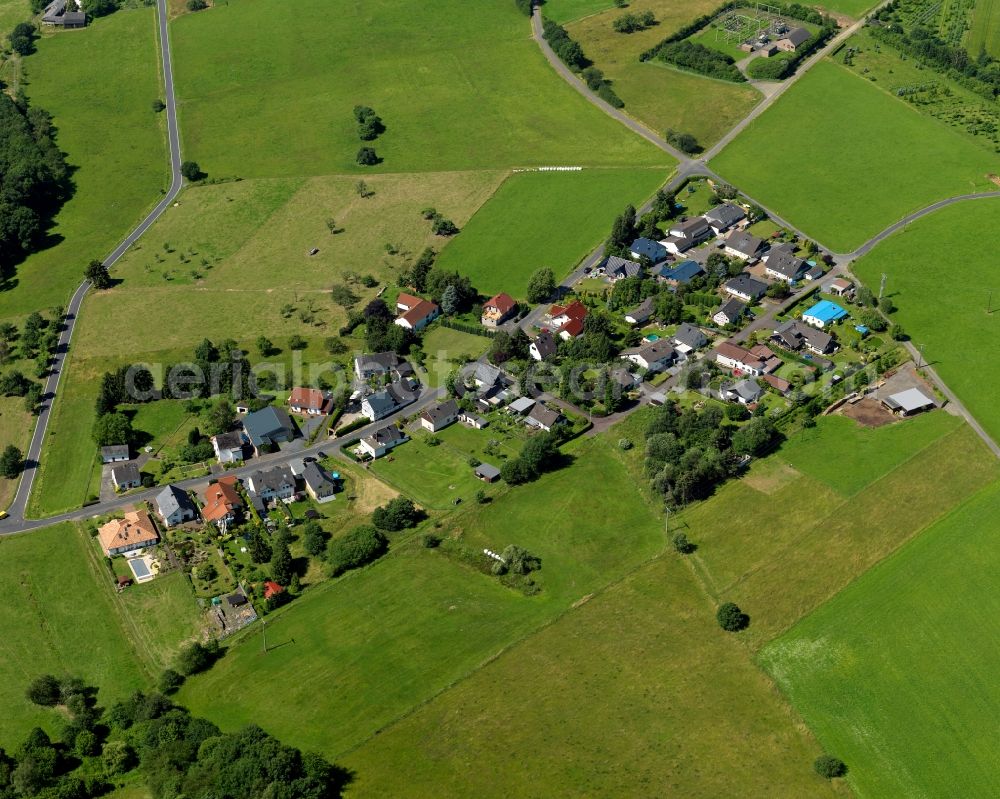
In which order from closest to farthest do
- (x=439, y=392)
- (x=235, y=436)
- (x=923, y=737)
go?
(x=923, y=737)
(x=235, y=436)
(x=439, y=392)

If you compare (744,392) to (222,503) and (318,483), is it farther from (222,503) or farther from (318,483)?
(222,503)

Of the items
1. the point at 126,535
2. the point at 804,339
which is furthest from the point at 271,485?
the point at 804,339

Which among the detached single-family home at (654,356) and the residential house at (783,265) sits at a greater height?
the residential house at (783,265)

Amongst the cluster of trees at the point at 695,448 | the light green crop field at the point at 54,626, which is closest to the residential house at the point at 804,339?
the cluster of trees at the point at 695,448

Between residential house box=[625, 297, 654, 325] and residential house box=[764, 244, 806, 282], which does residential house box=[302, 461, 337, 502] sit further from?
residential house box=[764, 244, 806, 282]

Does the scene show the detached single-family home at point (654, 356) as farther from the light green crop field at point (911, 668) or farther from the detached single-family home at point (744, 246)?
the light green crop field at point (911, 668)

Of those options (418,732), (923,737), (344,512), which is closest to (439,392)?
(344,512)

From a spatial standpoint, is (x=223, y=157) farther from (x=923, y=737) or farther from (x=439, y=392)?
(x=923, y=737)
